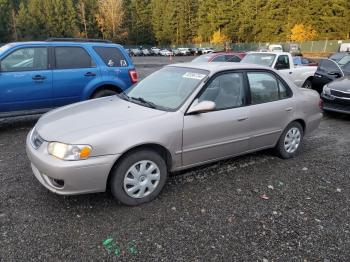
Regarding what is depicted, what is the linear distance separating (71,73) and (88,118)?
3.35m

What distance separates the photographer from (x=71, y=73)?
691cm

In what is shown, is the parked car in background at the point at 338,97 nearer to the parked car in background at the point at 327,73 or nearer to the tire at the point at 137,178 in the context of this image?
the parked car in background at the point at 327,73

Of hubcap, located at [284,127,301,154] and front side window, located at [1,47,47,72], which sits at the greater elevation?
front side window, located at [1,47,47,72]

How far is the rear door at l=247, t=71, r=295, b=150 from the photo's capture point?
4.74 m

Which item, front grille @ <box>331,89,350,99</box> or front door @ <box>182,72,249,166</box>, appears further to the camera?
front grille @ <box>331,89,350,99</box>

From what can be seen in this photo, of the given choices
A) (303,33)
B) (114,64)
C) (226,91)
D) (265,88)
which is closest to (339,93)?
(265,88)

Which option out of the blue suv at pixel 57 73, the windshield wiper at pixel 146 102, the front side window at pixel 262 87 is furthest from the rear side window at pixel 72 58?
the front side window at pixel 262 87

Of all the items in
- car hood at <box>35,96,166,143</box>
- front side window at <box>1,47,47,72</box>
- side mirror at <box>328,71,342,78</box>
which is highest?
front side window at <box>1,47,47,72</box>

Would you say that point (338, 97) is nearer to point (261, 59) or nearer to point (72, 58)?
point (261, 59)

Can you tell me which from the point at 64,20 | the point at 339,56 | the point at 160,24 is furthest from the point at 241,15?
the point at 339,56

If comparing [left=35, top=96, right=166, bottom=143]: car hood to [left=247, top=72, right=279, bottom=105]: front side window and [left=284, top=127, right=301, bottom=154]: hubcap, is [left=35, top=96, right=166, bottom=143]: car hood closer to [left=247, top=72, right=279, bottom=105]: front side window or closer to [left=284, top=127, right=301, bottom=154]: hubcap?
[left=247, top=72, right=279, bottom=105]: front side window

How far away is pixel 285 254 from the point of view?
3.06m

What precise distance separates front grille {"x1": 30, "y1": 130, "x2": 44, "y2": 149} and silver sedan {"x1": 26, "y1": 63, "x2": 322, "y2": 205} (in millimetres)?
16

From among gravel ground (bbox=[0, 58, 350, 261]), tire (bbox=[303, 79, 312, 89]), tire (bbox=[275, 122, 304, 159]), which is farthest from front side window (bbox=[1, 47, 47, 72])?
tire (bbox=[303, 79, 312, 89])
